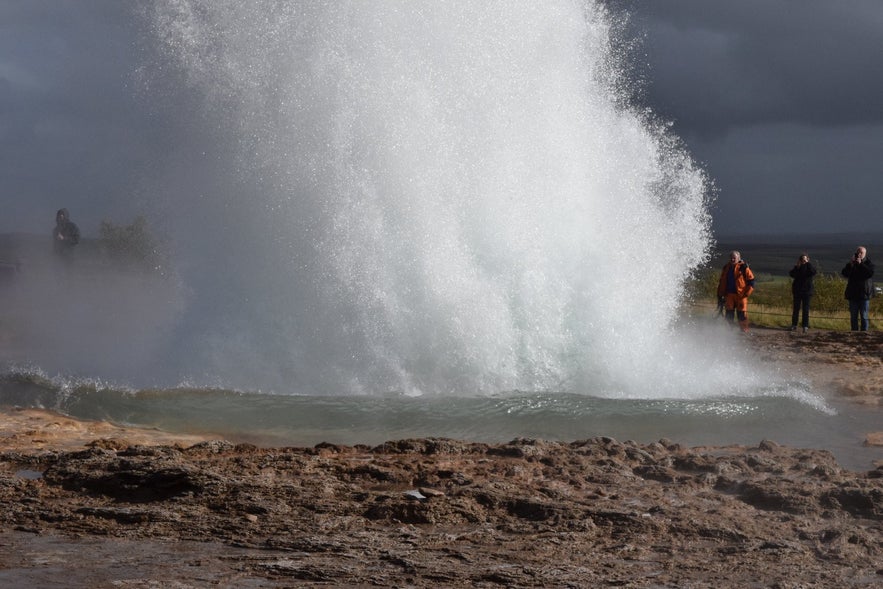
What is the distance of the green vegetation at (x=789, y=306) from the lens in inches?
819

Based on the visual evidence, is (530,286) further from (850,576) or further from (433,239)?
(850,576)

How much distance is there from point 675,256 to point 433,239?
3.76m

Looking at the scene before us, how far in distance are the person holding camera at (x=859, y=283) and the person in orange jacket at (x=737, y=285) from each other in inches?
89.9

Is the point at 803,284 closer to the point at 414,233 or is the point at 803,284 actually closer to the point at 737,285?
the point at 737,285

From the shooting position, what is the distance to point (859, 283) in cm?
1741

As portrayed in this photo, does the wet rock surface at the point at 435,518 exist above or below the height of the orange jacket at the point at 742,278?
below

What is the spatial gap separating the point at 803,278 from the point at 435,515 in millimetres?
14044

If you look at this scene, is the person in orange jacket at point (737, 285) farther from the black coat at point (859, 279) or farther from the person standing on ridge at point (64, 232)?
the person standing on ridge at point (64, 232)

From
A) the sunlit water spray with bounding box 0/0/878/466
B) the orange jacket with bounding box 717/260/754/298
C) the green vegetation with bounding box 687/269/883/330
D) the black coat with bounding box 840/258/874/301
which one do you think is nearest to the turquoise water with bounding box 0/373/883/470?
the sunlit water spray with bounding box 0/0/878/466

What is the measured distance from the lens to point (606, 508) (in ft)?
19.0

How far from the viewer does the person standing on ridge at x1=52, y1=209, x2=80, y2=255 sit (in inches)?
687

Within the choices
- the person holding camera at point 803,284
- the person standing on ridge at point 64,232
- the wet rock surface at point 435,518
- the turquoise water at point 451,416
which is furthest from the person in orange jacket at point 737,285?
the person standing on ridge at point 64,232

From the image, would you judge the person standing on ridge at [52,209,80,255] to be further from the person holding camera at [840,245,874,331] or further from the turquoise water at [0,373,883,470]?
the person holding camera at [840,245,874,331]

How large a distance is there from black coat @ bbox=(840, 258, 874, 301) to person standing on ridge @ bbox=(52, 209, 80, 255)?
43.1 ft
